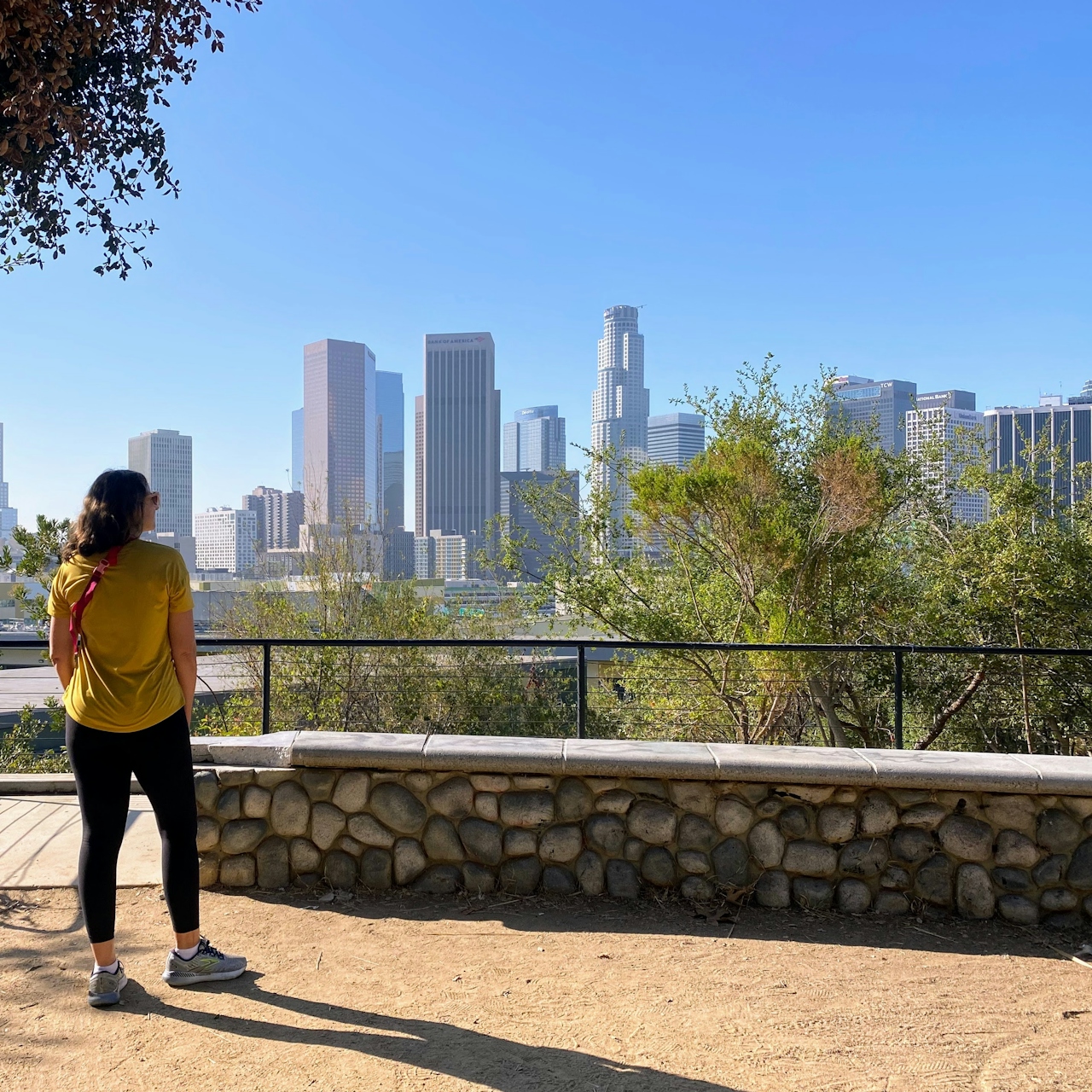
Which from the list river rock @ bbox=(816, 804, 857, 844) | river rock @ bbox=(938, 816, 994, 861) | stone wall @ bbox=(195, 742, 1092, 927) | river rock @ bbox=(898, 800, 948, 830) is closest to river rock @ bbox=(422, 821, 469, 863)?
stone wall @ bbox=(195, 742, 1092, 927)

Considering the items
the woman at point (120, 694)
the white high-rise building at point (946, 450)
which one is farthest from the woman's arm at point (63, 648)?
the white high-rise building at point (946, 450)

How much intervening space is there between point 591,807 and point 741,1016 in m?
1.14

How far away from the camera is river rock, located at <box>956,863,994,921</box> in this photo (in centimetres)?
361

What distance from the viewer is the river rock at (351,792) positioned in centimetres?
381

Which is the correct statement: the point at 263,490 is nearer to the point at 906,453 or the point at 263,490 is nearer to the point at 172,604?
the point at 906,453

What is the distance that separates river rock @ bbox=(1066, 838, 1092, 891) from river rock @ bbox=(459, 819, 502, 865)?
229 centimetres

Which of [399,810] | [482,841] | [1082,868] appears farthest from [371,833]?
[1082,868]

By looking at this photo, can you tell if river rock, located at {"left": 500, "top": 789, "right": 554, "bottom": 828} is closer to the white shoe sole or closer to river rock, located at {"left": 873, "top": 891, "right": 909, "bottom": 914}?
the white shoe sole

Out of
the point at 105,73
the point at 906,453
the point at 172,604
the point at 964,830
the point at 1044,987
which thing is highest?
the point at 105,73

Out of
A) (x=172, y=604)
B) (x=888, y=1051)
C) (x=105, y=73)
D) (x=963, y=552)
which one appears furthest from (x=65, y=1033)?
(x=963, y=552)

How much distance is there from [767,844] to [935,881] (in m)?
0.68

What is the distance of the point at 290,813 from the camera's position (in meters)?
3.82

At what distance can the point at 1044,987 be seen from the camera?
9.98 ft

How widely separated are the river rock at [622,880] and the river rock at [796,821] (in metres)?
0.64
